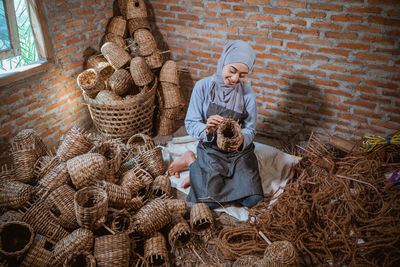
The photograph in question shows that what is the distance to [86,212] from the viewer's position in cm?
204

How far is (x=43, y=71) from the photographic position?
331cm

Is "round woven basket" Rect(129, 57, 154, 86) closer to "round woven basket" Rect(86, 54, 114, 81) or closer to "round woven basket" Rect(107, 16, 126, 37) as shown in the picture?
"round woven basket" Rect(86, 54, 114, 81)

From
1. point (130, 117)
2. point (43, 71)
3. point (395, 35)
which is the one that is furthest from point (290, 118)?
point (43, 71)

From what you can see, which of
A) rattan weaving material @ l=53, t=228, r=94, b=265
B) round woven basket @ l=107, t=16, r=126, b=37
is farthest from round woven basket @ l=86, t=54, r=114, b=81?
rattan weaving material @ l=53, t=228, r=94, b=265

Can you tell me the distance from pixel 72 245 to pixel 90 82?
7.09 ft

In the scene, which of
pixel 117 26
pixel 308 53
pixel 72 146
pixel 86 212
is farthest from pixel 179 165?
pixel 117 26

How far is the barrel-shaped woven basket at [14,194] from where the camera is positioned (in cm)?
237

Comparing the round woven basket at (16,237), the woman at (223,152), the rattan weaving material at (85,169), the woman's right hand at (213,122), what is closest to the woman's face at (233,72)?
the woman at (223,152)

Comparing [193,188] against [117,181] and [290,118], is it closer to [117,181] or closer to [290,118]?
[117,181]

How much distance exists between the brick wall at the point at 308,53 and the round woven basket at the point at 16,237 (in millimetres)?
2899

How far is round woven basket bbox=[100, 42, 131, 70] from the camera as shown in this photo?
3.55 m

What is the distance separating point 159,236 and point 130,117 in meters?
1.63

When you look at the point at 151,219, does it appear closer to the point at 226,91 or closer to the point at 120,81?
the point at 226,91

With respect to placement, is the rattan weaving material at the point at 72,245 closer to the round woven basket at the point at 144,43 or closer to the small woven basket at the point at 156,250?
the small woven basket at the point at 156,250
